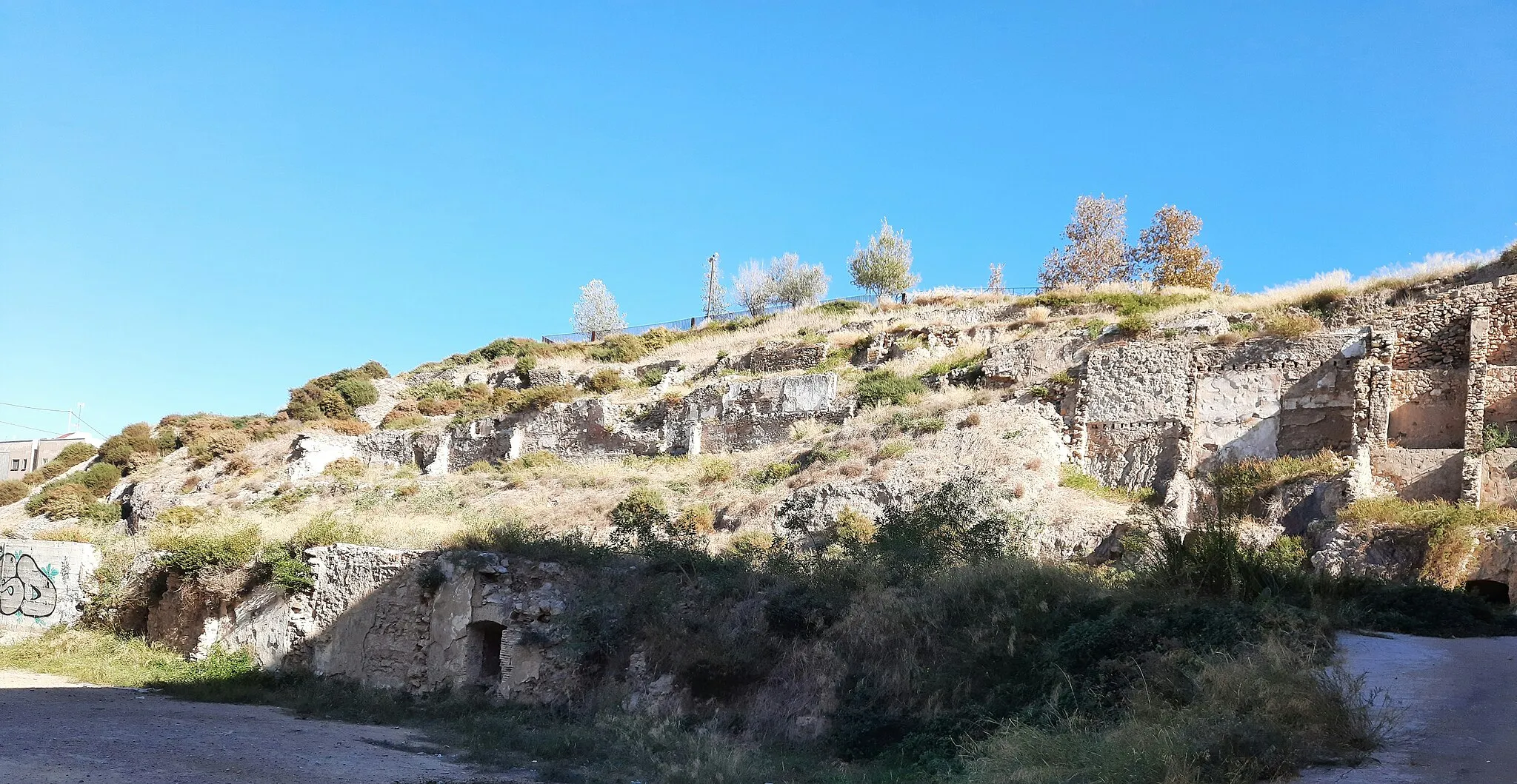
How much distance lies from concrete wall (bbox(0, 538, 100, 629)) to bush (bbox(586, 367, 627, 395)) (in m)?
20.8

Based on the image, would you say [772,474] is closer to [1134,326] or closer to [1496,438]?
[1134,326]

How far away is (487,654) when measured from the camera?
15734mm

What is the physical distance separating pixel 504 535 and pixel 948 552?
7113mm

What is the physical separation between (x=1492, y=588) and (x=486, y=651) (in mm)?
16260

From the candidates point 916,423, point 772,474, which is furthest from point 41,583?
point 916,423

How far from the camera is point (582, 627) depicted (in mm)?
14352

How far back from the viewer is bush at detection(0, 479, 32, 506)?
130 feet

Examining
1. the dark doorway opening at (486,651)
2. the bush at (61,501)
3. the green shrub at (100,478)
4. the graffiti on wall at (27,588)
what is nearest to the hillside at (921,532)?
the dark doorway opening at (486,651)

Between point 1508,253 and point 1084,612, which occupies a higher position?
point 1508,253

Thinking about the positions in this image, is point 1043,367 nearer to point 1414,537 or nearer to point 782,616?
point 1414,537

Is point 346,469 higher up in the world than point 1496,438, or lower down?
lower down

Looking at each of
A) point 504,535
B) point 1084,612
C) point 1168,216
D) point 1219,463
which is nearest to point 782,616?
point 1084,612

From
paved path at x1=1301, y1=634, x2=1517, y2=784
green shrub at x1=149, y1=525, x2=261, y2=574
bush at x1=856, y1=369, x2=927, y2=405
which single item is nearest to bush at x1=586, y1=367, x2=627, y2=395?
bush at x1=856, y1=369, x2=927, y2=405

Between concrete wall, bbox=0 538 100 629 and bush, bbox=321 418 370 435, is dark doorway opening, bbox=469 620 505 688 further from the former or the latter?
bush, bbox=321 418 370 435
